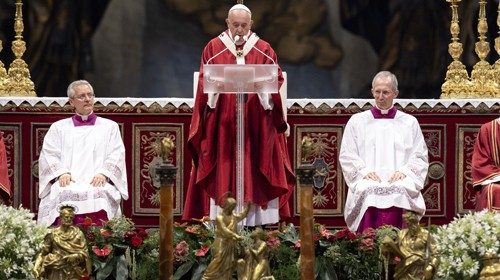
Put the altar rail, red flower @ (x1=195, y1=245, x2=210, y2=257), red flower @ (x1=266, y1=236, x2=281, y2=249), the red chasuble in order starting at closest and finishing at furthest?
red flower @ (x1=266, y1=236, x2=281, y2=249) → red flower @ (x1=195, y1=245, x2=210, y2=257) → the red chasuble → the altar rail

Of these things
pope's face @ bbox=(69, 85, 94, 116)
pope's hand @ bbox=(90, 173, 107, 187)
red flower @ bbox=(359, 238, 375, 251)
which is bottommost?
red flower @ bbox=(359, 238, 375, 251)

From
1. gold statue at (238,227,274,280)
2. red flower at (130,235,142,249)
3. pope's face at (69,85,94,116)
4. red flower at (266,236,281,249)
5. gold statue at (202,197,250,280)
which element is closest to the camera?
gold statue at (238,227,274,280)

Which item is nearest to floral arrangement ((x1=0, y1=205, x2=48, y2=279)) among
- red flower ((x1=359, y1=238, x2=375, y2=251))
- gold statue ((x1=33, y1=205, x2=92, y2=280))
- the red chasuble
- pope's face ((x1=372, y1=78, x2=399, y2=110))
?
gold statue ((x1=33, y1=205, x2=92, y2=280))

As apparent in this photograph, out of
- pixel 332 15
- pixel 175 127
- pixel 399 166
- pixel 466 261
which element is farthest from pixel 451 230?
pixel 332 15

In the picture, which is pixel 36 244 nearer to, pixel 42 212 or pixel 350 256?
pixel 350 256

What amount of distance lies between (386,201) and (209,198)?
4.45 ft

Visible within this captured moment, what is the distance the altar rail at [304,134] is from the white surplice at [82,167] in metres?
1.31

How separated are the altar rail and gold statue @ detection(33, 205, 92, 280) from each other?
16.0 feet

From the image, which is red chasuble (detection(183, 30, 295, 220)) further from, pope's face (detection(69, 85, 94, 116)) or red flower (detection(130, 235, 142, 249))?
red flower (detection(130, 235, 142, 249))

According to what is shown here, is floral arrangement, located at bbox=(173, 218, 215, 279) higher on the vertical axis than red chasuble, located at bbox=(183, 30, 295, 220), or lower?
lower

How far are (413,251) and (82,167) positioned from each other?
4.12 meters

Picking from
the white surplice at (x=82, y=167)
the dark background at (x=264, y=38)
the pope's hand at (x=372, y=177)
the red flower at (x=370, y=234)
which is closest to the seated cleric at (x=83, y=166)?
the white surplice at (x=82, y=167)

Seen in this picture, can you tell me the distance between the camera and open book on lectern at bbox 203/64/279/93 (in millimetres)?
11383

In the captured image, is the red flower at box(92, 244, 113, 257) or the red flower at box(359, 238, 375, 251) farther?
the red flower at box(359, 238, 375, 251)
